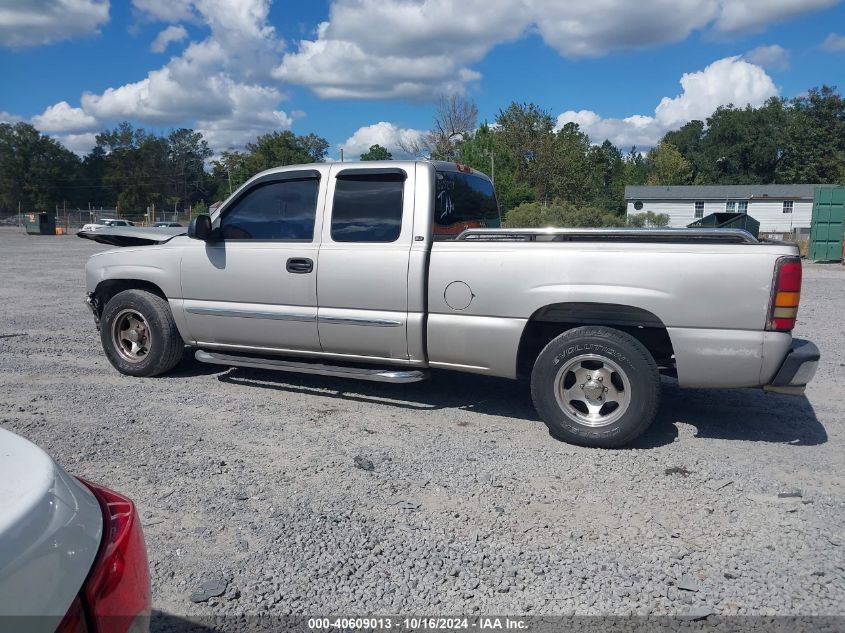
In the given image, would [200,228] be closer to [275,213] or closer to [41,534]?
[275,213]

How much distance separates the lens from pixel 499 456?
15.1ft

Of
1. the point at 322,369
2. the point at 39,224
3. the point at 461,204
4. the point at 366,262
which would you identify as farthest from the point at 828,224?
the point at 39,224

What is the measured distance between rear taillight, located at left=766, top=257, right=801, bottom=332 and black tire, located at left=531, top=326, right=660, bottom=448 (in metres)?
0.80

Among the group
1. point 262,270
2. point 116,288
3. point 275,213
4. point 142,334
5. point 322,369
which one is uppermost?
point 275,213

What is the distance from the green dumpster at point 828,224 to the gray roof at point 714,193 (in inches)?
1336

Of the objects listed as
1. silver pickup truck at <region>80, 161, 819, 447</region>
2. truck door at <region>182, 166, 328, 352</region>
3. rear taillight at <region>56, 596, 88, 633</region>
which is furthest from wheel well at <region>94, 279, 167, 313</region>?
rear taillight at <region>56, 596, 88, 633</region>

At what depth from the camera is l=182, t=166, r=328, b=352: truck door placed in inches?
222

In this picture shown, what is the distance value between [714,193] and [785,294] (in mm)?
58157

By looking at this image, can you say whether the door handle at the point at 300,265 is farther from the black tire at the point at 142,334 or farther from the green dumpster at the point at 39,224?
the green dumpster at the point at 39,224

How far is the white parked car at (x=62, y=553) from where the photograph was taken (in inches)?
52.9

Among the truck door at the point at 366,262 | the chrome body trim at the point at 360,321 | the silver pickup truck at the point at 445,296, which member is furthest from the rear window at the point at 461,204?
the chrome body trim at the point at 360,321

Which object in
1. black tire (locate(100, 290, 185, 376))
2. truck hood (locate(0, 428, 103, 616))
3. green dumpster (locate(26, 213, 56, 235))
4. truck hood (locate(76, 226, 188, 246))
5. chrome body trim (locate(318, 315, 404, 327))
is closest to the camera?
truck hood (locate(0, 428, 103, 616))

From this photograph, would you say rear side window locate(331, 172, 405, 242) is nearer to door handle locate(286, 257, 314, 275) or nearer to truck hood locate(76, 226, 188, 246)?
door handle locate(286, 257, 314, 275)

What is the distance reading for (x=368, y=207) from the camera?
18.1 ft
